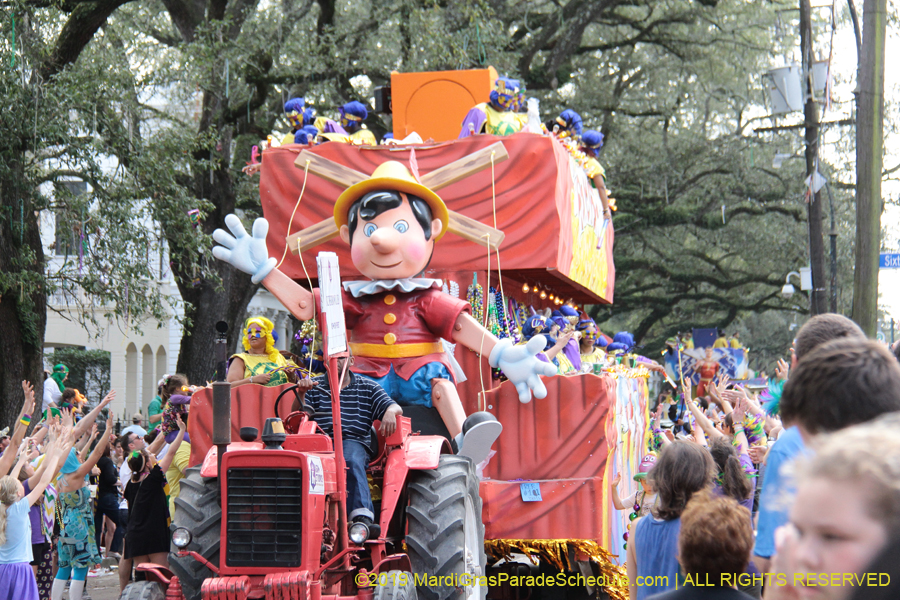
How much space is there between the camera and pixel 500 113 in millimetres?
8672

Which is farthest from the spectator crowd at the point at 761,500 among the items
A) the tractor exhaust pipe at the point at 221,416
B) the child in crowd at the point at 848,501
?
the tractor exhaust pipe at the point at 221,416

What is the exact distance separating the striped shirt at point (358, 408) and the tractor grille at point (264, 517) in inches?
33.9

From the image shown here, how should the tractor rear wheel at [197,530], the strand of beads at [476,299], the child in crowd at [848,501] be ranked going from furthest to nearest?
the strand of beads at [476,299] < the tractor rear wheel at [197,530] < the child in crowd at [848,501]

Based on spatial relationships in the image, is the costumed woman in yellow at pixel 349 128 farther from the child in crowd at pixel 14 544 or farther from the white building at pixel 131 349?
the white building at pixel 131 349

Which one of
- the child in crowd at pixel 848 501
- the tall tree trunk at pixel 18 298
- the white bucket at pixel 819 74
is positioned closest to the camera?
the child in crowd at pixel 848 501

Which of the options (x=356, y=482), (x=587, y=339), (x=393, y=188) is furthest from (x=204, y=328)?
(x=356, y=482)

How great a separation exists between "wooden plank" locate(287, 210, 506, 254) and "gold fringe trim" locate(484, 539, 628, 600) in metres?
2.26

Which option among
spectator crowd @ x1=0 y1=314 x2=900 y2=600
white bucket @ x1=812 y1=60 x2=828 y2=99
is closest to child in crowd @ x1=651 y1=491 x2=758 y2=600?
spectator crowd @ x1=0 y1=314 x2=900 y2=600

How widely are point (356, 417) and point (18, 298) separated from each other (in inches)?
272

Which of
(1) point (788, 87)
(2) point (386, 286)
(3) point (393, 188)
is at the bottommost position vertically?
A: (2) point (386, 286)

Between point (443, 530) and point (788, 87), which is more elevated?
point (788, 87)

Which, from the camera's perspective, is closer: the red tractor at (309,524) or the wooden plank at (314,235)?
the red tractor at (309,524)

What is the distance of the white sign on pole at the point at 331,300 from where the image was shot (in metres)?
4.83

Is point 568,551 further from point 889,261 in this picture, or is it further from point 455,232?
point 889,261
